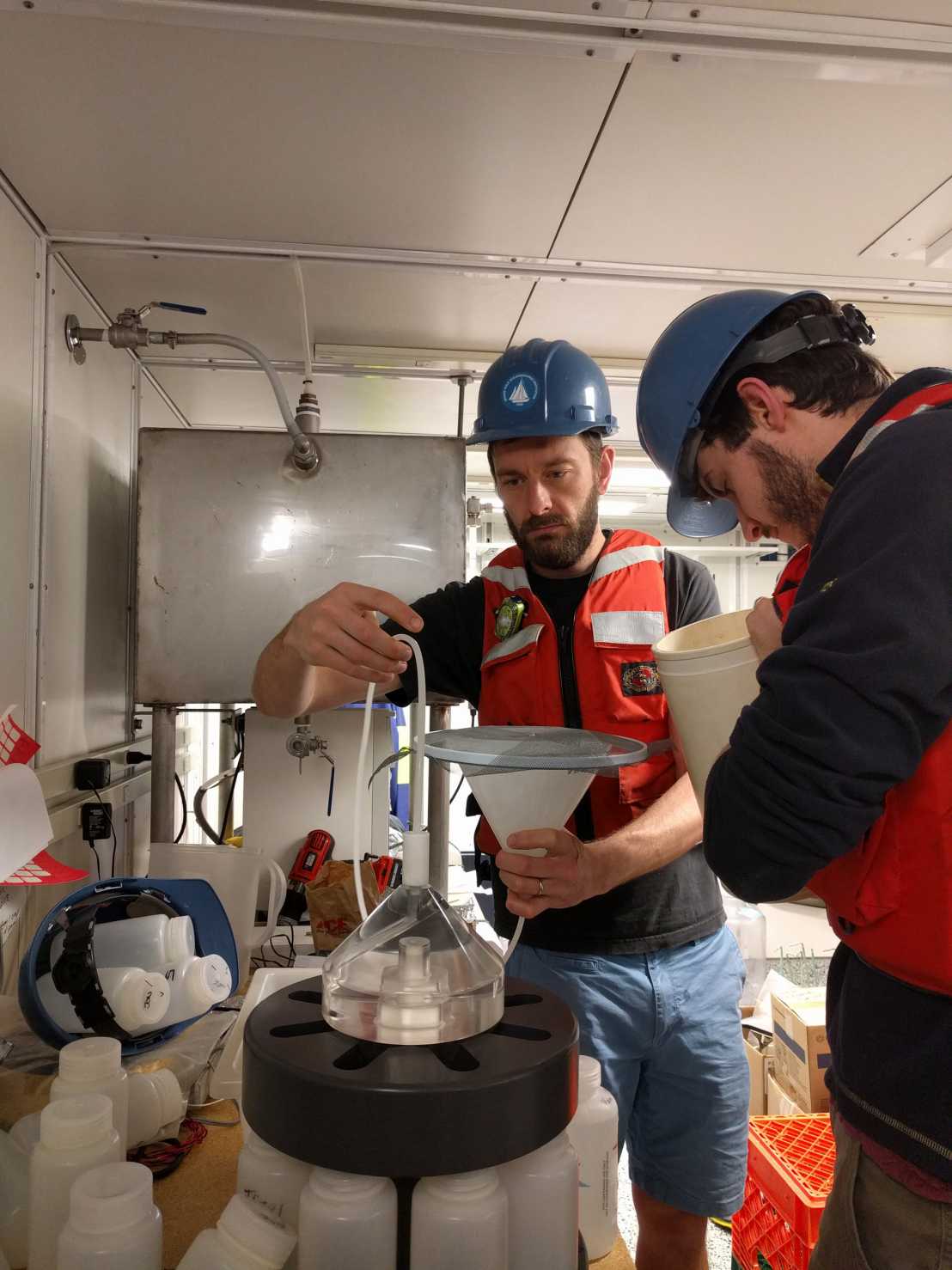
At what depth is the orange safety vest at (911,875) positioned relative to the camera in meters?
0.76

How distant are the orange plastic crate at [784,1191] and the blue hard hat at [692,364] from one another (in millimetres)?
1588

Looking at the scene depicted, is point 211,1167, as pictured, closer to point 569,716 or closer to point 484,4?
point 569,716

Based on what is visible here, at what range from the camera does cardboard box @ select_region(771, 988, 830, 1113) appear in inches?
94.8

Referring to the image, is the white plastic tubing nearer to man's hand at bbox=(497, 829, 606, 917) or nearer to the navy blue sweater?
man's hand at bbox=(497, 829, 606, 917)

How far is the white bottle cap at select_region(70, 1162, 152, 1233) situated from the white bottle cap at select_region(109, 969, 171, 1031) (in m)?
0.38

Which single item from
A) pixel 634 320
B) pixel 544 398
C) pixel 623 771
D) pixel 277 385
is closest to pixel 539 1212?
pixel 623 771

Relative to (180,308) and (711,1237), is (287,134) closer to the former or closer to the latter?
(180,308)

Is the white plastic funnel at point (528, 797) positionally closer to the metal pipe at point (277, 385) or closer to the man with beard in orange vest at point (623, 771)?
the man with beard in orange vest at point (623, 771)

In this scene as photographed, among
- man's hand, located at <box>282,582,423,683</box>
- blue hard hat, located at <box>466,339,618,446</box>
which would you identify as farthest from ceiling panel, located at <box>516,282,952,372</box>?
man's hand, located at <box>282,582,423,683</box>

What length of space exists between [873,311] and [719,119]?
1040mm

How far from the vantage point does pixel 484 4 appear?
1.20 meters

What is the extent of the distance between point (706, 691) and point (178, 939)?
2.76ft

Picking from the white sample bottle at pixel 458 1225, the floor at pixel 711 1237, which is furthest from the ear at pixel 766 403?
the floor at pixel 711 1237

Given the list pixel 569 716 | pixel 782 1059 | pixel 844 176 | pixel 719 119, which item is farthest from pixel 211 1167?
pixel 782 1059
